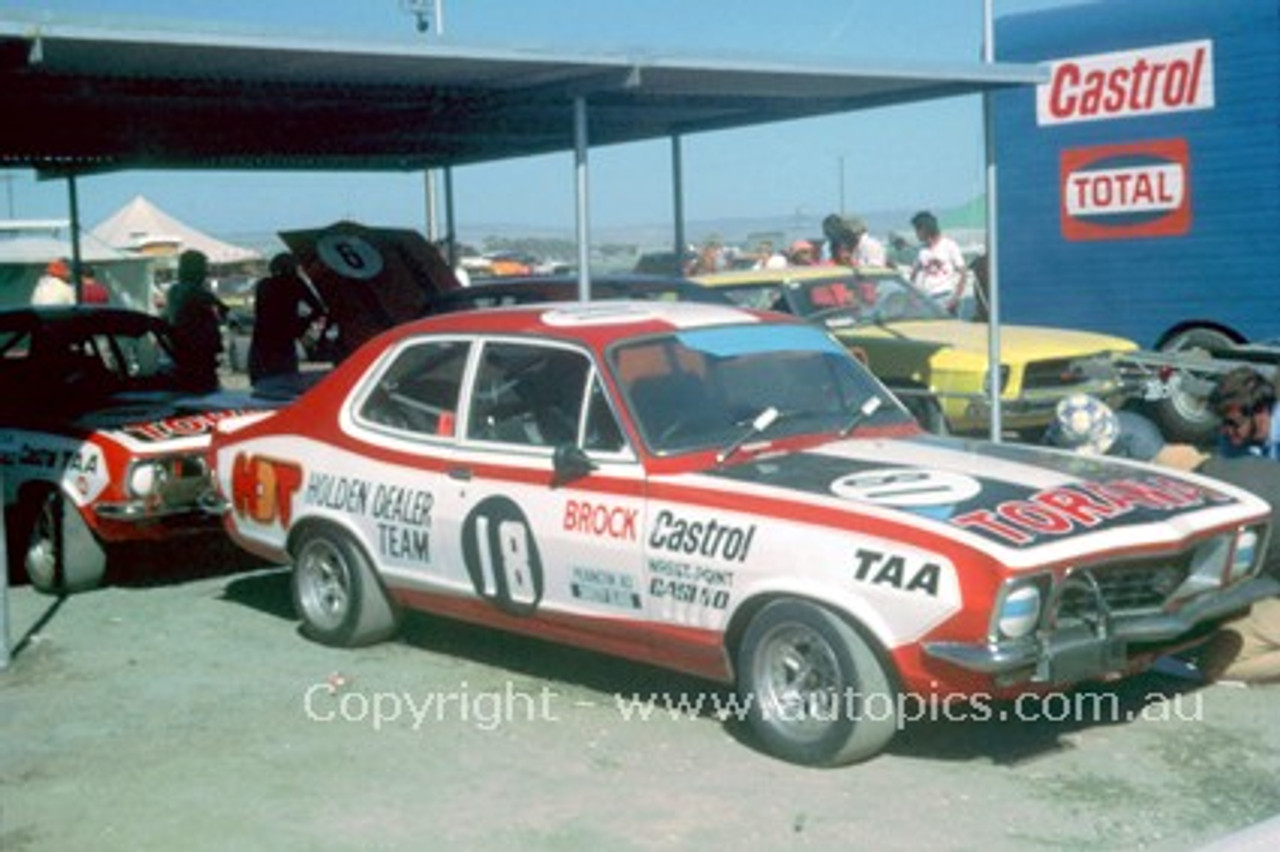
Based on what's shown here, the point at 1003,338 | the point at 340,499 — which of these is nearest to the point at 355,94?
the point at 340,499

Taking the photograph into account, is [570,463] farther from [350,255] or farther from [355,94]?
[350,255]

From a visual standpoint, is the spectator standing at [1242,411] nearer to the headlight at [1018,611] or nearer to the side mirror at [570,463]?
the headlight at [1018,611]

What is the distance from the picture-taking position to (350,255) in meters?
11.9

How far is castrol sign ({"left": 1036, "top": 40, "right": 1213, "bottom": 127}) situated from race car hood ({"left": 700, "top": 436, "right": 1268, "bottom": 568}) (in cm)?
753

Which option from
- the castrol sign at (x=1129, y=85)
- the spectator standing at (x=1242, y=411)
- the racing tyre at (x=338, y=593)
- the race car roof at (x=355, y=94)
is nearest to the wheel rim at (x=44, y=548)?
the racing tyre at (x=338, y=593)

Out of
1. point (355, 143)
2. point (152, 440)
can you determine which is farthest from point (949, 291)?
point (152, 440)

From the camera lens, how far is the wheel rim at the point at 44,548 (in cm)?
850

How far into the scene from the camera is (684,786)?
521cm

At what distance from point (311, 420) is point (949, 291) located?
8233 millimetres

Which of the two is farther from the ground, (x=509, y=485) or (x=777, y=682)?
(x=509, y=485)

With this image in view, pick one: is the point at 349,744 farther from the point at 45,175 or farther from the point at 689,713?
the point at 45,175

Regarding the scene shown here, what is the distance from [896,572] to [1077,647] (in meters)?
0.64

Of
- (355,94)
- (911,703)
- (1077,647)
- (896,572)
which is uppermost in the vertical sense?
(355,94)

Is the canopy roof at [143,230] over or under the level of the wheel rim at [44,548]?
over
